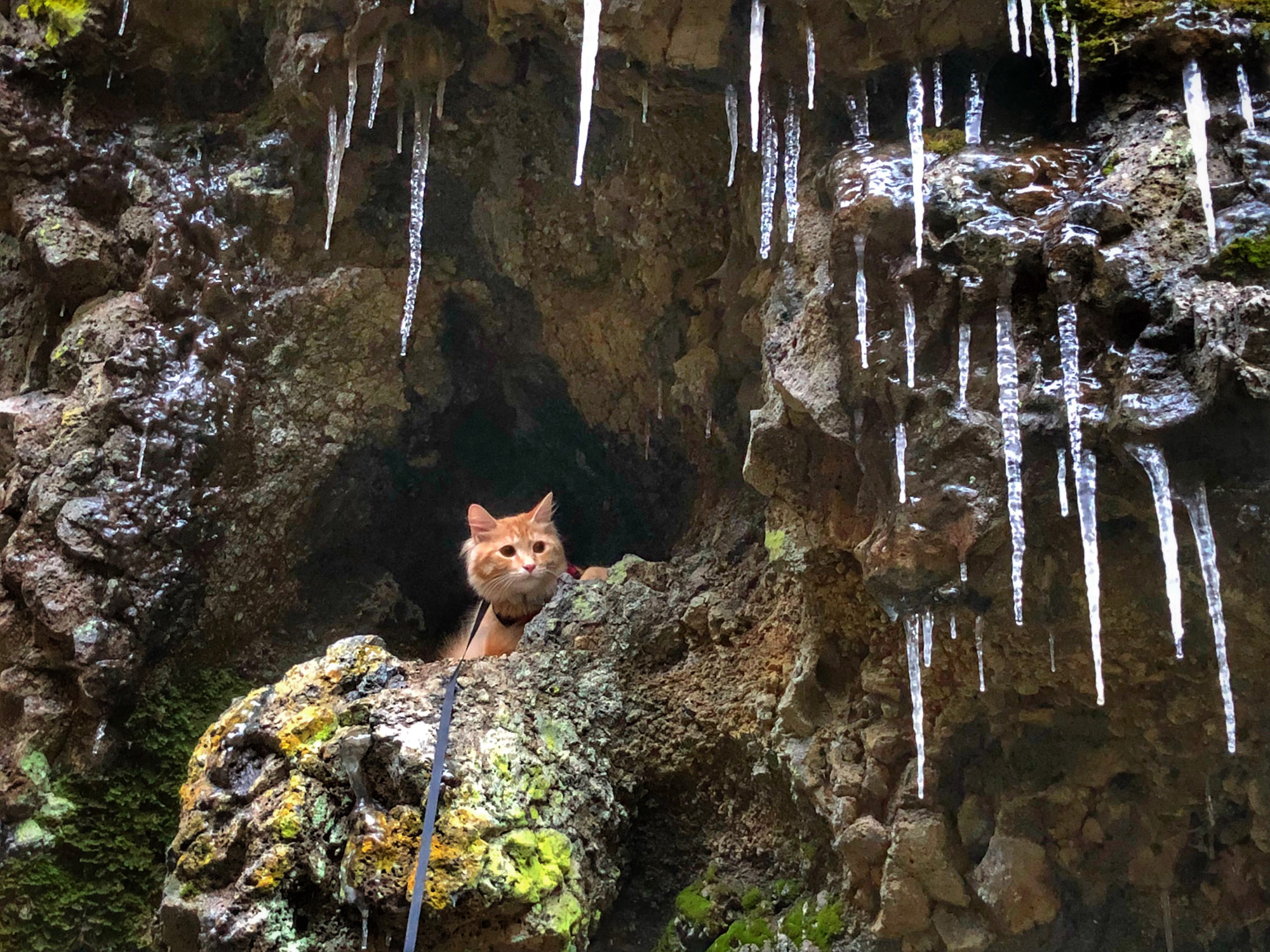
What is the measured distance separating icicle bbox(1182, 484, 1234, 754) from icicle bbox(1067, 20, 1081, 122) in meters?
1.24

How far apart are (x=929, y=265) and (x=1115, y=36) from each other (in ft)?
2.93

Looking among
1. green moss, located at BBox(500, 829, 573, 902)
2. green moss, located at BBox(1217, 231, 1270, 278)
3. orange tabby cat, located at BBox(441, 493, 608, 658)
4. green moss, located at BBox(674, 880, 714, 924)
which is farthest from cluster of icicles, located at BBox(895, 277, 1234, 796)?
orange tabby cat, located at BBox(441, 493, 608, 658)

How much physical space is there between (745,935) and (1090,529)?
2.16 meters

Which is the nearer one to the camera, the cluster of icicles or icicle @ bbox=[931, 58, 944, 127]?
the cluster of icicles

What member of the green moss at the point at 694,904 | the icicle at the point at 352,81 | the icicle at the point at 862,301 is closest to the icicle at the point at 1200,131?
the icicle at the point at 862,301

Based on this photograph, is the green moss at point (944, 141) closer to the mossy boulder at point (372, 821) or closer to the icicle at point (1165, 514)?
the icicle at point (1165, 514)

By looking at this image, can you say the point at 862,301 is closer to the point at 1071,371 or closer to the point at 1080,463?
the point at 1071,371

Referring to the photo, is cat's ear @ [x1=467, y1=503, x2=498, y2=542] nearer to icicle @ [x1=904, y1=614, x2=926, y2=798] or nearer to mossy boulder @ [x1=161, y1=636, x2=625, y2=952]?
mossy boulder @ [x1=161, y1=636, x2=625, y2=952]

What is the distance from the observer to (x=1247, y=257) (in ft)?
8.19

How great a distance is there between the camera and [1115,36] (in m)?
2.91

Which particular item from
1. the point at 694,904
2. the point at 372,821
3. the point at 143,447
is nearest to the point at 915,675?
the point at 694,904

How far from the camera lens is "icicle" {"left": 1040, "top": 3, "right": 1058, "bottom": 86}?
2945 mm

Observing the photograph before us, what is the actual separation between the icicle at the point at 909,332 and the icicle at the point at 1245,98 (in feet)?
3.25

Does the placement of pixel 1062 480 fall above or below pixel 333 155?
below
